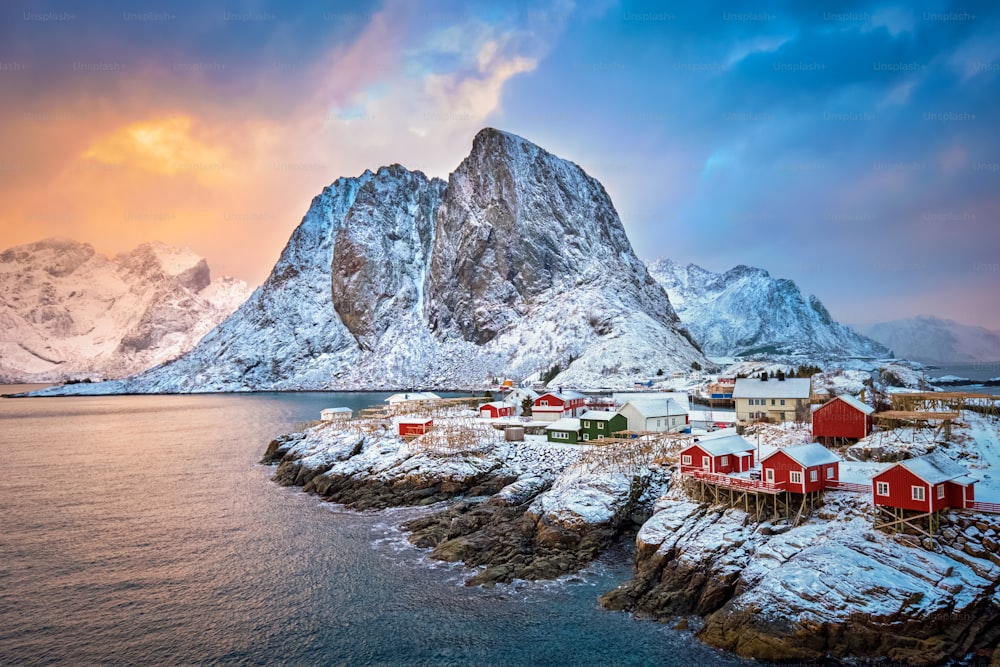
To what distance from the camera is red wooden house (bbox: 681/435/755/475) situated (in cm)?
3316

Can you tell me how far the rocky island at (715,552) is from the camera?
21.2 metres

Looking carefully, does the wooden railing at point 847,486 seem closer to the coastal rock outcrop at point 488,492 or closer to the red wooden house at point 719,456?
the red wooden house at point 719,456

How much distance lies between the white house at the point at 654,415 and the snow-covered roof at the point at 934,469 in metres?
26.4

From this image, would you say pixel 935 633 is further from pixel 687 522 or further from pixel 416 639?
pixel 416 639

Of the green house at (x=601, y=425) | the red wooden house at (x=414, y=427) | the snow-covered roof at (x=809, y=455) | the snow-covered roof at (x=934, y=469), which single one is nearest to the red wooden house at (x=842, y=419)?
the snow-covered roof at (x=809, y=455)

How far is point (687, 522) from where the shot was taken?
30766 millimetres

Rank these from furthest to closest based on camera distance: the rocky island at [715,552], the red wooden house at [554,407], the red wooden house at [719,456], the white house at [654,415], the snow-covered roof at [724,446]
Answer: the red wooden house at [554,407]
the white house at [654,415]
the snow-covered roof at [724,446]
the red wooden house at [719,456]
the rocky island at [715,552]

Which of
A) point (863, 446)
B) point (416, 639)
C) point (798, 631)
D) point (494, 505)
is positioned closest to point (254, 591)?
point (416, 639)

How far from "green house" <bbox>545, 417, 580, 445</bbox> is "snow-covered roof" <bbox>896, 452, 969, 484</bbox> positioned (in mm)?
29052

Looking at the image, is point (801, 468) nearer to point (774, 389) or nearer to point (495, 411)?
point (774, 389)

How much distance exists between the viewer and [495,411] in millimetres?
70062

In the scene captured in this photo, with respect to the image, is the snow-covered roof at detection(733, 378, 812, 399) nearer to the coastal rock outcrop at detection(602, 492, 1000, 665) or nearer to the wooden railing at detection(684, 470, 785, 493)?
the wooden railing at detection(684, 470, 785, 493)

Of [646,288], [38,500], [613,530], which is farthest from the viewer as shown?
[646,288]

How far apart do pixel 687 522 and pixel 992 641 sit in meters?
12.8
